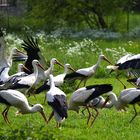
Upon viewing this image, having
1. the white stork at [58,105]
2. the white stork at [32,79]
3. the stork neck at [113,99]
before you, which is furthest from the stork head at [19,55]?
the white stork at [58,105]

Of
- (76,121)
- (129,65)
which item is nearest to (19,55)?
(129,65)

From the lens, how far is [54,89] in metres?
11.6

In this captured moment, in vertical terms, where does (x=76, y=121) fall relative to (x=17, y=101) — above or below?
below

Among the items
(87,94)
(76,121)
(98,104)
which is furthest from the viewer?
(98,104)

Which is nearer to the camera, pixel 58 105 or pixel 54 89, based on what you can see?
pixel 58 105

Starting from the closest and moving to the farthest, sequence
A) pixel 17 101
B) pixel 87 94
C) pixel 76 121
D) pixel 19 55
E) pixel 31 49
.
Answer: pixel 17 101, pixel 87 94, pixel 76 121, pixel 31 49, pixel 19 55

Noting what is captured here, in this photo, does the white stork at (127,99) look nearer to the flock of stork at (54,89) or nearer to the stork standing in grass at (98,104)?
the flock of stork at (54,89)

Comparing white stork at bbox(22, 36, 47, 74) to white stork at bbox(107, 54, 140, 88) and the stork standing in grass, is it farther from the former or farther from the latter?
the stork standing in grass

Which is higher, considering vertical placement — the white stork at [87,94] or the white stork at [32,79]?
the white stork at [87,94]

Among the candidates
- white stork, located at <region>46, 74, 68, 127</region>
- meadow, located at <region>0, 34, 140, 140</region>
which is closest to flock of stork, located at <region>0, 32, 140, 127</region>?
white stork, located at <region>46, 74, 68, 127</region>

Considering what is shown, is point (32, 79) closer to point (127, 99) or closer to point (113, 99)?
point (113, 99)

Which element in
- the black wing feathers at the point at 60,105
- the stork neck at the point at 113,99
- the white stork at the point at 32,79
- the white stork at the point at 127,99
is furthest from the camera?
the white stork at the point at 32,79

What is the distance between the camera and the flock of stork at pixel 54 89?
11.4 meters

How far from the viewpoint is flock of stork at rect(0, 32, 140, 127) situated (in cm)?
1136
